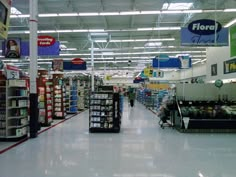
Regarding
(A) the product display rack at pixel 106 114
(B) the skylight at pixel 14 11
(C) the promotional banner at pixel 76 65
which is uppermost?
(B) the skylight at pixel 14 11

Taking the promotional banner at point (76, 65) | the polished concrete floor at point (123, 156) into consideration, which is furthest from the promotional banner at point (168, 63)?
the polished concrete floor at point (123, 156)

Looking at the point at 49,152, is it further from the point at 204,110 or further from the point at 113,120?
the point at 204,110

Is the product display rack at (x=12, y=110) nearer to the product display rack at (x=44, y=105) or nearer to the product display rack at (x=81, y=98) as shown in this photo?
the product display rack at (x=44, y=105)

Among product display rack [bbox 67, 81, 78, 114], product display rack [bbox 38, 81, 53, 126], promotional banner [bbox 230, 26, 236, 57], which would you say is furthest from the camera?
product display rack [bbox 67, 81, 78, 114]

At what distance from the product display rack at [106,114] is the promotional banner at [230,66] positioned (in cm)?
835

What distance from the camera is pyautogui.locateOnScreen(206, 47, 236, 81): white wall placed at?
16391mm

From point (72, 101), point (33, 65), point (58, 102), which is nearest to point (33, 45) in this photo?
point (33, 65)

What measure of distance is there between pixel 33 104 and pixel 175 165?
5250 mm

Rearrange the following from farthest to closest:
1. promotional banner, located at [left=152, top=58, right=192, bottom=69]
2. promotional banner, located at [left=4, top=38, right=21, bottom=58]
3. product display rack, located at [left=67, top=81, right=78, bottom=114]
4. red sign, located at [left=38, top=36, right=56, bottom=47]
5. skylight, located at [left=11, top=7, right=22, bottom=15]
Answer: promotional banner, located at [left=152, top=58, right=192, bottom=69] → product display rack, located at [left=67, top=81, right=78, bottom=114] → promotional banner, located at [left=4, top=38, right=21, bottom=58] → skylight, located at [left=11, top=7, right=22, bottom=15] → red sign, located at [left=38, top=36, right=56, bottom=47]

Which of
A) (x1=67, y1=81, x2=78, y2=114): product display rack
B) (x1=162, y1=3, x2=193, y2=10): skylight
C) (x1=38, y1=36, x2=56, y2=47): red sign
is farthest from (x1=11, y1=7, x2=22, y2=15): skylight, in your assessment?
(x1=162, y1=3, x2=193, y2=10): skylight

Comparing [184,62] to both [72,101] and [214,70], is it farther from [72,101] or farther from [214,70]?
[72,101]

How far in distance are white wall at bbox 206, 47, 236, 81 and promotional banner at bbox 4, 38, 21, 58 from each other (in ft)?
36.7

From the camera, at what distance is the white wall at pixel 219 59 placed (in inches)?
645

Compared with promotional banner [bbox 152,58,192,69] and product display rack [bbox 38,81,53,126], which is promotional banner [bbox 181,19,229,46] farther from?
promotional banner [bbox 152,58,192,69]
